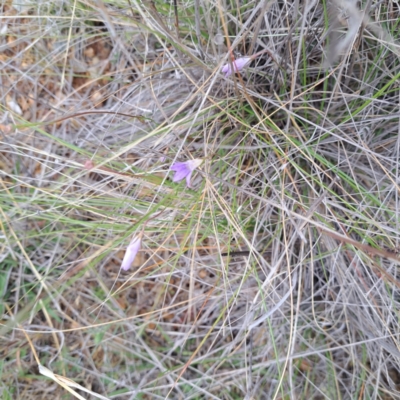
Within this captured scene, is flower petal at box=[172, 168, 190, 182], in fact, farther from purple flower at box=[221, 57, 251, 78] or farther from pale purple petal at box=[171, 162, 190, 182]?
purple flower at box=[221, 57, 251, 78]

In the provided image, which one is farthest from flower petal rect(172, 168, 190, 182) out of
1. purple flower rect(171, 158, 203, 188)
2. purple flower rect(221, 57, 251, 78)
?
purple flower rect(221, 57, 251, 78)

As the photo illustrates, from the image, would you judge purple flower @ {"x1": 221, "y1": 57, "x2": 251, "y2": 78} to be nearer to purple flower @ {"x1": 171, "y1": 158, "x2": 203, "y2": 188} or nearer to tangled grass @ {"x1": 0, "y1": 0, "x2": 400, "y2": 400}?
tangled grass @ {"x1": 0, "y1": 0, "x2": 400, "y2": 400}

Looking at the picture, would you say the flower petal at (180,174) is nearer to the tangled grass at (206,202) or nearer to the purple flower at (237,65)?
the tangled grass at (206,202)

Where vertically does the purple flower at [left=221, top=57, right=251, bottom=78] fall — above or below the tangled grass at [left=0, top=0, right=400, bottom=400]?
above

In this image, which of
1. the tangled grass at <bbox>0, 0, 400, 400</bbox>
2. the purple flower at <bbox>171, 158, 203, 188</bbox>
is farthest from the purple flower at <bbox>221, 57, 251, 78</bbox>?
the purple flower at <bbox>171, 158, 203, 188</bbox>

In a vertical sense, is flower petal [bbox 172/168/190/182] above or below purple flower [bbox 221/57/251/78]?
below

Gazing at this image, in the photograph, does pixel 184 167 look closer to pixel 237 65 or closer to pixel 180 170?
pixel 180 170

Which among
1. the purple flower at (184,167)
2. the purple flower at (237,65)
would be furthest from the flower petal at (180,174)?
the purple flower at (237,65)

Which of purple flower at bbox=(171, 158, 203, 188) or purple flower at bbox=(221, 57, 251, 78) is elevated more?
purple flower at bbox=(221, 57, 251, 78)

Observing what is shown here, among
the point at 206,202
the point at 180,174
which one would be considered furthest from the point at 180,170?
the point at 206,202
